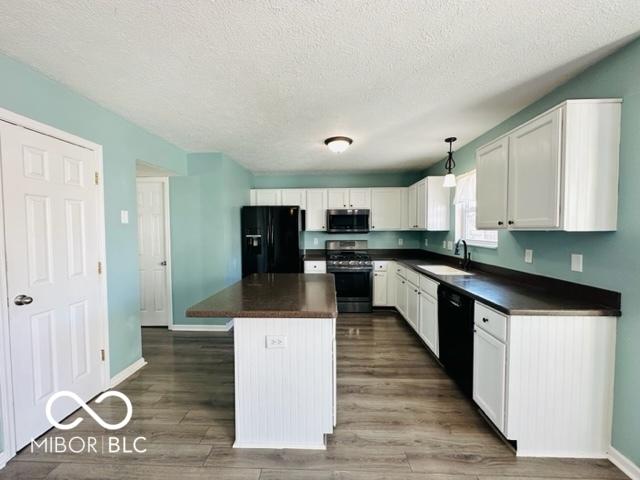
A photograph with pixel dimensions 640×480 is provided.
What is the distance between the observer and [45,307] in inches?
74.4

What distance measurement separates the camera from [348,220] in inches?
188

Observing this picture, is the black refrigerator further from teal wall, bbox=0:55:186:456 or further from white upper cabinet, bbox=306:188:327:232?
teal wall, bbox=0:55:186:456

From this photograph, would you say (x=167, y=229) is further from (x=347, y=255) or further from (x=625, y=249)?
(x=625, y=249)

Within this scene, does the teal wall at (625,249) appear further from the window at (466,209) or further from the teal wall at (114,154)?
the teal wall at (114,154)

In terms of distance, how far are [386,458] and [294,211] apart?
10.4 ft

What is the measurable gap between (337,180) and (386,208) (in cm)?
104

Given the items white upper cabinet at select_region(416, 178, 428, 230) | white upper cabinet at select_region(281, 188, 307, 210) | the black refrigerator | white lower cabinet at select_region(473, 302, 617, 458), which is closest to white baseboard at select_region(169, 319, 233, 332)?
the black refrigerator

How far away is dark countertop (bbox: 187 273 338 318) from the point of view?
5.23 feet

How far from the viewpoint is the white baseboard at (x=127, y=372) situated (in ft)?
8.11

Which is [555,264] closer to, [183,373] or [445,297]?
[445,297]

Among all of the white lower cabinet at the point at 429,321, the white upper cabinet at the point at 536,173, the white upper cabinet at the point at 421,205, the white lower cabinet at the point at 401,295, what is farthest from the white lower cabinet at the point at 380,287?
the white upper cabinet at the point at 536,173

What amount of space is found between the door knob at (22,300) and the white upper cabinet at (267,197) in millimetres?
3372

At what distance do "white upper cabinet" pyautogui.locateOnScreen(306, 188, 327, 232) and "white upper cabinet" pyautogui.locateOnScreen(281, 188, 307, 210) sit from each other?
0.06 meters

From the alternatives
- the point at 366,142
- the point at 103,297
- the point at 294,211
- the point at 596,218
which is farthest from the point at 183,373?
the point at 596,218
